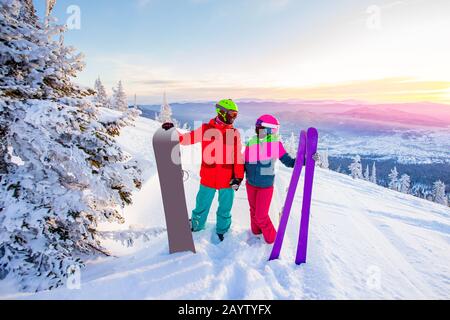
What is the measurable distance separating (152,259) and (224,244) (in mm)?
1264

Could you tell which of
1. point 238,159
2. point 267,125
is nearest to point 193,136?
point 238,159

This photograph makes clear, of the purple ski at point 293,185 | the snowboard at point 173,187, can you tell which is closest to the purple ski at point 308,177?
the purple ski at point 293,185

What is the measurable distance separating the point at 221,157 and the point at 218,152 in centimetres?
10

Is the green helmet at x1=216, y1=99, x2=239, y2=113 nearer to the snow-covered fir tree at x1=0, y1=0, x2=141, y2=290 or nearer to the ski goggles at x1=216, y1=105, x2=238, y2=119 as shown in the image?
the ski goggles at x1=216, y1=105, x2=238, y2=119

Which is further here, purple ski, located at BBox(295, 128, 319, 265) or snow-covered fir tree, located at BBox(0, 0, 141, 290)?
purple ski, located at BBox(295, 128, 319, 265)

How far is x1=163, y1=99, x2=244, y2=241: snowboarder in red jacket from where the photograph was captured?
467cm

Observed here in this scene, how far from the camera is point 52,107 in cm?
360

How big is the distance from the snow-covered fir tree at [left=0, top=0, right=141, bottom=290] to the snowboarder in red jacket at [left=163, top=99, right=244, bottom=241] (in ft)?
4.24

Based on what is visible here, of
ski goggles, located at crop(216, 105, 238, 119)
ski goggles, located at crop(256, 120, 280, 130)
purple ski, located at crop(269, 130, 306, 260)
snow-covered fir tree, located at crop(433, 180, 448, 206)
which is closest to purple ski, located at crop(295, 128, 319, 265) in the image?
purple ski, located at crop(269, 130, 306, 260)

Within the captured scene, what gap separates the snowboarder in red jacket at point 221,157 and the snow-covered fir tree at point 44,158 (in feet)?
4.24

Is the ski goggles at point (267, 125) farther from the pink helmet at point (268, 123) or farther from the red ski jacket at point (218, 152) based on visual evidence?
the red ski jacket at point (218, 152)

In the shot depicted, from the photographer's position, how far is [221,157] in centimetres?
473

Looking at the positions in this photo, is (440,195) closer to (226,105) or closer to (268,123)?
(268,123)

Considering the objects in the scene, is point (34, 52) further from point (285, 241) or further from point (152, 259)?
point (285, 241)
